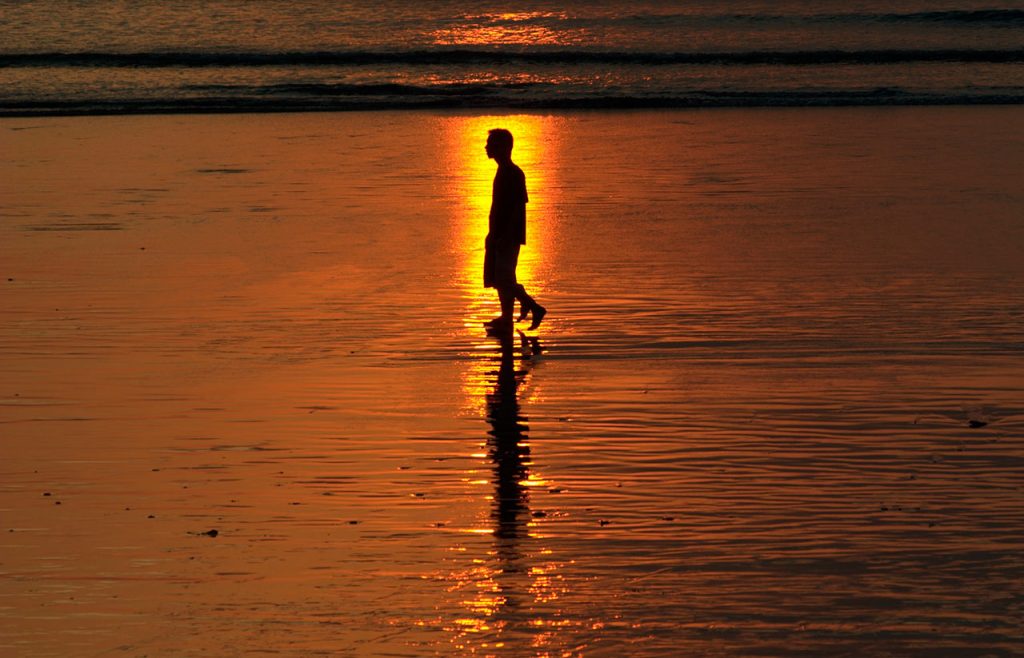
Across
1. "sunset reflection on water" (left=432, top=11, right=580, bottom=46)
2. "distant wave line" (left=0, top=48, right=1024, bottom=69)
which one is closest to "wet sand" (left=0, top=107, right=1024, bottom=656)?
"distant wave line" (left=0, top=48, right=1024, bottom=69)

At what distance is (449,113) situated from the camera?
1217 inches

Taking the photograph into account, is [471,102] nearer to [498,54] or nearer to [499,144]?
[498,54]

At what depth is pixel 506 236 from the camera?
37.9 feet

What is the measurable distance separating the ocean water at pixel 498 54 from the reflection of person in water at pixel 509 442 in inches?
859

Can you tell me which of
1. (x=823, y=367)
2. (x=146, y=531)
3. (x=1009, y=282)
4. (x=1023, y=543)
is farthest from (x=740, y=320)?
(x=146, y=531)

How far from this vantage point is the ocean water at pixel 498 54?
33688 millimetres

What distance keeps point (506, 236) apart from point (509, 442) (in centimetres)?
338

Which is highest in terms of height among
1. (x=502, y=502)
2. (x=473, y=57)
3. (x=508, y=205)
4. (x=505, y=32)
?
(x=505, y=32)

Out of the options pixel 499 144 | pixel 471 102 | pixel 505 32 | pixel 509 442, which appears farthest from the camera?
pixel 505 32

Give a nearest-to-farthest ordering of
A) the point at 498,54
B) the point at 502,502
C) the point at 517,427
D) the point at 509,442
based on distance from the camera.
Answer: the point at 502,502
the point at 509,442
the point at 517,427
the point at 498,54

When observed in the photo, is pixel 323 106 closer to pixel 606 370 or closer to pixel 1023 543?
pixel 606 370

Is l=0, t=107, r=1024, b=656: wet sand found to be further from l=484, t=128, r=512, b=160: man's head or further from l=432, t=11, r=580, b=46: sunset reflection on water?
l=432, t=11, r=580, b=46: sunset reflection on water

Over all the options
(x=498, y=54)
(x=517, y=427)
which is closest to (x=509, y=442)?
(x=517, y=427)

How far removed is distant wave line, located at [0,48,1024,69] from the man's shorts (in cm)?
3063
